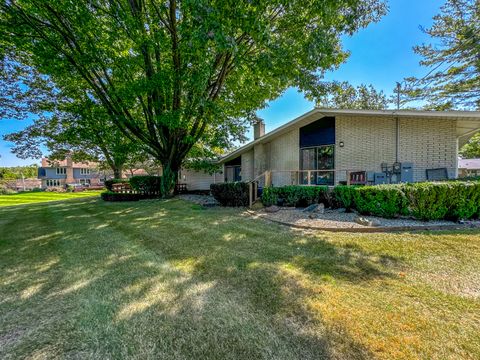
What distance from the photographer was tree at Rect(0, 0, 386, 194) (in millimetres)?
6520

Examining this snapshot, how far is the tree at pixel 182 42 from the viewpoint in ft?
21.4

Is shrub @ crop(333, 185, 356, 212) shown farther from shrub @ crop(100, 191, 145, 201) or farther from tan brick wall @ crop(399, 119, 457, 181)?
shrub @ crop(100, 191, 145, 201)

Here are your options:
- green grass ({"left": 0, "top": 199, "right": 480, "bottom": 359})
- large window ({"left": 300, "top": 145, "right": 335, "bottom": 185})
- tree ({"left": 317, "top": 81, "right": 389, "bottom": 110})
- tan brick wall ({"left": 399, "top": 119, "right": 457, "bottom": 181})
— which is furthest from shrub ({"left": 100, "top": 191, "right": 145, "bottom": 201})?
tree ({"left": 317, "top": 81, "right": 389, "bottom": 110})

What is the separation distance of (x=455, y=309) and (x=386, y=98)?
99.4 ft

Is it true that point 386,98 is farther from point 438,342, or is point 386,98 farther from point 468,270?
point 438,342

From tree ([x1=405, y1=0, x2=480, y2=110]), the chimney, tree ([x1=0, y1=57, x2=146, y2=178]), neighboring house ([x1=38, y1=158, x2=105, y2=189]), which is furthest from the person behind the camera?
neighboring house ([x1=38, y1=158, x2=105, y2=189])

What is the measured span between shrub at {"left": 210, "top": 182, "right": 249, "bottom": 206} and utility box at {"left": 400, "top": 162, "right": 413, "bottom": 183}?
6.87 m

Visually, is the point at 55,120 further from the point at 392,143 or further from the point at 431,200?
the point at 431,200

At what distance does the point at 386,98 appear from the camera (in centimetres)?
2633

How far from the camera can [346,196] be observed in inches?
293

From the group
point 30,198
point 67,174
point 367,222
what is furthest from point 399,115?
point 67,174

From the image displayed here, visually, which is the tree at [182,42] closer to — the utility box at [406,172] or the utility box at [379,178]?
the utility box at [379,178]

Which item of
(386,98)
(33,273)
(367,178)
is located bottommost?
(33,273)

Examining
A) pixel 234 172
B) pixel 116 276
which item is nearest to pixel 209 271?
pixel 116 276
